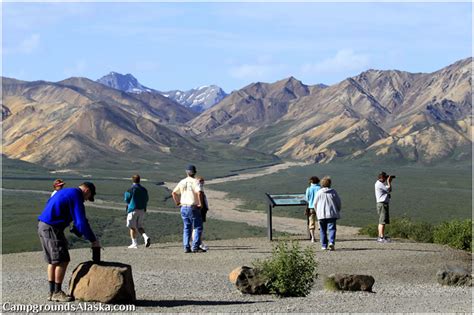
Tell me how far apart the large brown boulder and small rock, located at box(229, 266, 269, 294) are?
2971mm

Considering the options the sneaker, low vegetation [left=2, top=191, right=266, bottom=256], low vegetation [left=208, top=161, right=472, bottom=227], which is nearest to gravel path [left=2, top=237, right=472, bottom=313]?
the sneaker

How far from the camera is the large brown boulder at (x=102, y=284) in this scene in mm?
→ 13195

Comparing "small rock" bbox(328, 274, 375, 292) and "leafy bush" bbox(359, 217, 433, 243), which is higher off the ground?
"leafy bush" bbox(359, 217, 433, 243)

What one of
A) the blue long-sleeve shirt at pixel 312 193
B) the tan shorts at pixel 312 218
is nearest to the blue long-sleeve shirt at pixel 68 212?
the blue long-sleeve shirt at pixel 312 193

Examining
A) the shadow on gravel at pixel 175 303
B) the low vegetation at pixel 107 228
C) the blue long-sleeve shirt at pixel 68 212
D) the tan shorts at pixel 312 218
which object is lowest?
the low vegetation at pixel 107 228

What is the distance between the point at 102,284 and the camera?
43.3ft

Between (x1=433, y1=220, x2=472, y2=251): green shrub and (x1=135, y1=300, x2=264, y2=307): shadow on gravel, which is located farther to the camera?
(x1=433, y1=220, x2=472, y2=251): green shrub

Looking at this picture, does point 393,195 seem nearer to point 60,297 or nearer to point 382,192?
point 382,192

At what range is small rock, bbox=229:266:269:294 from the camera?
15.8m

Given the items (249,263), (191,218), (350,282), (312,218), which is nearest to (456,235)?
(312,218)

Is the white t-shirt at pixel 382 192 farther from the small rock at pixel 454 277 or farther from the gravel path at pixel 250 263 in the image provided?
the small rock at pixel 454 277

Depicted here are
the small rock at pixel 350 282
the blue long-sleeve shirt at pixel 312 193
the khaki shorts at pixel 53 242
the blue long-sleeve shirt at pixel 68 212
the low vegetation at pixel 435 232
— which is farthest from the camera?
the low vegetation at pixel 435 232

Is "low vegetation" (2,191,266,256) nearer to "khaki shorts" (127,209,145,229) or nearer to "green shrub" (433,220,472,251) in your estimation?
"green shrub" (433,220,472,251)

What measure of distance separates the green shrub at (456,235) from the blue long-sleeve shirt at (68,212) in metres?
14.4
